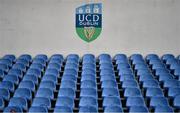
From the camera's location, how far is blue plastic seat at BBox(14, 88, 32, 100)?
38.4 ft

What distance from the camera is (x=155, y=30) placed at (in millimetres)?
15609

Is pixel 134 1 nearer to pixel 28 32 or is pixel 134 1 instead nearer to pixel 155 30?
pixel 155 30

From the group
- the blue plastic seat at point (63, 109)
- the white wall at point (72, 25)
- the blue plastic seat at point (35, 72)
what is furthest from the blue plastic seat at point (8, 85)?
the white wall at point (72, 25)

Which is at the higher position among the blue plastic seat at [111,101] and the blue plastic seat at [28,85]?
the blue plastic seat at [28,85]

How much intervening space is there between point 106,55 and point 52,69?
2.31 metres

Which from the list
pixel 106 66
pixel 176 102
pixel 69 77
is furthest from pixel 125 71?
pixel 176 102

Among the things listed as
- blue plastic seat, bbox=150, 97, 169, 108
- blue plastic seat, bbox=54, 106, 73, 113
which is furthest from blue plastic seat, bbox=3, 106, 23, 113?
blue plastic seat, bbox=150, 97, 169, 108

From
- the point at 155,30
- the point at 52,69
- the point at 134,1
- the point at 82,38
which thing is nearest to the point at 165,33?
the point at 155,30

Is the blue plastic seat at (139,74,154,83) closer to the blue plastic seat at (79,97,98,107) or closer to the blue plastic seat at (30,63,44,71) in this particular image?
the blue plastic seat at (79,97,98,107)

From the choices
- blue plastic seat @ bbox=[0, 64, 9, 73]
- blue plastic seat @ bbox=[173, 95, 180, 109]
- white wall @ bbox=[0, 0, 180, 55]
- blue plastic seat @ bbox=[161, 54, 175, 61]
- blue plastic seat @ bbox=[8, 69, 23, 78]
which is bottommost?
blue plastic seat @ bbox=[173, 95, 180, 109]

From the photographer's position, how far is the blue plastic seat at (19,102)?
11094 millimetres

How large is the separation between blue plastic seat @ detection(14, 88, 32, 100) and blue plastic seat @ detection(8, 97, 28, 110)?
0.36 metres

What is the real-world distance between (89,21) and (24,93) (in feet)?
15.3

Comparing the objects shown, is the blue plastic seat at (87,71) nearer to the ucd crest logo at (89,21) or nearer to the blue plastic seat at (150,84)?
the blue plastic seat at (150,84)
